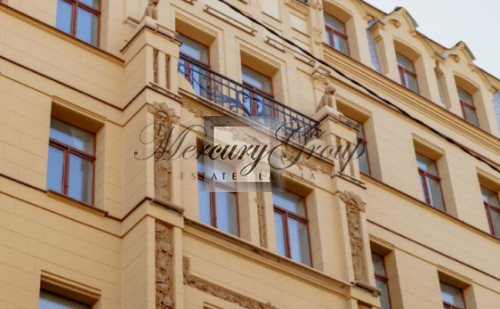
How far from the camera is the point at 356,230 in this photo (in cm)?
2478

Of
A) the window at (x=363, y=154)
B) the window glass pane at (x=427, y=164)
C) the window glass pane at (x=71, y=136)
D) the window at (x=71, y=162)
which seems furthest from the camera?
the window glass pane at (x=427, y=164)

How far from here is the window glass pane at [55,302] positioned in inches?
782

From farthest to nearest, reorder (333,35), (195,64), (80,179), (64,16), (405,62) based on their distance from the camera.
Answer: (405,62) → (333,35) → (195,64) → (64,16) → (80,179)

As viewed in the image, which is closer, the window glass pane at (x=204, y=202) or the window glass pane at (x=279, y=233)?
the window glass pane at (x=204, y=202)

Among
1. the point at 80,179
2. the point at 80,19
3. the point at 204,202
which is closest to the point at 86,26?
the point at 80,19

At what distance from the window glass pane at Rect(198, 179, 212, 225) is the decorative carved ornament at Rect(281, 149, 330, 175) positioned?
212 cm

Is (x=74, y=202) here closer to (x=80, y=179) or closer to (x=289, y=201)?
(x=80, y=179)

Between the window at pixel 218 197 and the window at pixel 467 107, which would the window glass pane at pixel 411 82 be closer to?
the window at pixel 467 107

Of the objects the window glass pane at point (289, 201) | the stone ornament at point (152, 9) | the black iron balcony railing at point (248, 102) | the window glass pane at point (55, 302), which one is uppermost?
the stone ornament at point (152, 9)

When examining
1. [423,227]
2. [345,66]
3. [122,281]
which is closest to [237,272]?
[122,281]

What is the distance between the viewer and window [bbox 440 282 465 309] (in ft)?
90.1

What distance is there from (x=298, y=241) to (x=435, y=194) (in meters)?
7.15

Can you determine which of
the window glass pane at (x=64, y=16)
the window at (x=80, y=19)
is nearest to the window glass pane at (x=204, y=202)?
the window at (x=80, y=19)

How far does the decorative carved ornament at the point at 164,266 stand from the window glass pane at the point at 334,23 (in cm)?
1204
